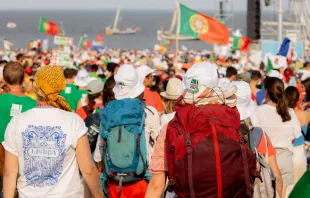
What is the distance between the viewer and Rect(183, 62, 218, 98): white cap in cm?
362

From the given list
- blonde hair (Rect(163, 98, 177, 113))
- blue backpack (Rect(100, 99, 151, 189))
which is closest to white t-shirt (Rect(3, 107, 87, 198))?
blue backpack (Rect(100, 99, 151, 189))

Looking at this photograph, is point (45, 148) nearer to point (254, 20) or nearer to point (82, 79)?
point (82, 79)

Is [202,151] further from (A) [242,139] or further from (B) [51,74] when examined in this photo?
(B) [51,74]

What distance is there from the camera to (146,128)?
5.05 meters

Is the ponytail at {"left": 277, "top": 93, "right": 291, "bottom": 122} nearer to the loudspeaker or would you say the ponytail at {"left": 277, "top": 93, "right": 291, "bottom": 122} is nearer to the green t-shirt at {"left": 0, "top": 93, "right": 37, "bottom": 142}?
the green t-shirt at {"left": 0, "top": 93, "right": 37, "bottom": 142}

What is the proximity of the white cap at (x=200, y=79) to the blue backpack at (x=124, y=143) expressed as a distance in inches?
52.2

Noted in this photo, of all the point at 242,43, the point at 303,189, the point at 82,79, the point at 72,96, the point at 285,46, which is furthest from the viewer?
the point at 242,43

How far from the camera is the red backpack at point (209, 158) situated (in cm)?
330

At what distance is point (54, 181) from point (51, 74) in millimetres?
686

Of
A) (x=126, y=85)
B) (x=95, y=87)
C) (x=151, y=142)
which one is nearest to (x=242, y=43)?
(x=95, y=87)

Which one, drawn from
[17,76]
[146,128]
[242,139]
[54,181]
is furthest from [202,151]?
[17,76]

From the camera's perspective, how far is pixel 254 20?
1666 inches

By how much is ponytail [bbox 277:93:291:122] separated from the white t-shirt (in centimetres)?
215

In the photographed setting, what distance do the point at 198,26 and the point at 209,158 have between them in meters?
15.4
